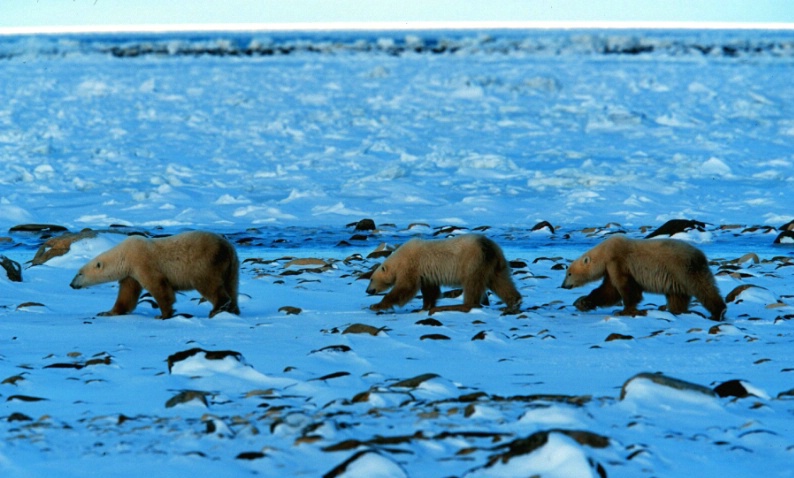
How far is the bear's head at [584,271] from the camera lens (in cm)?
671

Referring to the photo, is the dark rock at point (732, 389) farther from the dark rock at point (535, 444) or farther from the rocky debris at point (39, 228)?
the rocky debris at point (39, 228)

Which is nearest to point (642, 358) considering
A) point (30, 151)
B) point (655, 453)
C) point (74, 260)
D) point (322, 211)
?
point (655, 453)

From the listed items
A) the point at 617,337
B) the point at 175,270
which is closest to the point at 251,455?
the point at 617,337

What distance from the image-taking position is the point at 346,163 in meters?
16.7

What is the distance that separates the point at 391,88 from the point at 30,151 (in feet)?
36.1

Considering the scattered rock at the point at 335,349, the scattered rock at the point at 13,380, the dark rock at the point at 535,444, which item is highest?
the dark rock at the point at 535,444

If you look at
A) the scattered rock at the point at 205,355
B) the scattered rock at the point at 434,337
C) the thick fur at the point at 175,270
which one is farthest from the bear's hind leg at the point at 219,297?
the scattered rock at the point at 205,355

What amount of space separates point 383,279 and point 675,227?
17.1 feet

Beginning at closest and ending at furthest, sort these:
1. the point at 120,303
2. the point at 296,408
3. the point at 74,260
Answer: the point at 296,408, the point at 120,303, the point at 74,260

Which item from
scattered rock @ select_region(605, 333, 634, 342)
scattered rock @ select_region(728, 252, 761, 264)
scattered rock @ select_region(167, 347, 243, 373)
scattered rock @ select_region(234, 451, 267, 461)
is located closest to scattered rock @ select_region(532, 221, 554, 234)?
scattered rock @ select_region(728, 252, 761, 264)

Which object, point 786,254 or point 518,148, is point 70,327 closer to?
point 786,254

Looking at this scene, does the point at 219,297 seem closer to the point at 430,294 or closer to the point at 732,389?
the point at 430,294

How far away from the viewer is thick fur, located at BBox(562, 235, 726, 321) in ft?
20.4

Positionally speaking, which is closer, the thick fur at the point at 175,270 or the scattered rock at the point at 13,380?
the scattered rock at the point at 13,380
